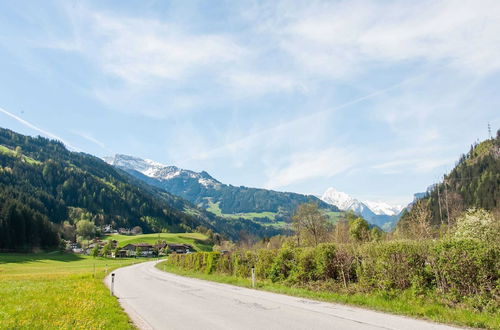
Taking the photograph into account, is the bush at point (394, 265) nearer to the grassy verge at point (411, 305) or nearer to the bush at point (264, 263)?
the grassy verge at point (411, 305)

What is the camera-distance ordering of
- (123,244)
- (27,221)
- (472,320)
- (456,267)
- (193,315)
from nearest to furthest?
(472,320)
(456,267)
(193,315)
(27,221)
(123,244)

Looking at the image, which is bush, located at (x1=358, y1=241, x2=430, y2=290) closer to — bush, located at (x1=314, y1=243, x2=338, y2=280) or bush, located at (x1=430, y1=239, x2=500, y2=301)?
bush, located at (x1=430, y1=239, x2=500, y2=301)

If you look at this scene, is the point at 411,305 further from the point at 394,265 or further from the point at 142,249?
the point at 142,249

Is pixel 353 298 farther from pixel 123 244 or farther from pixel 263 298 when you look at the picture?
pixel 123 244

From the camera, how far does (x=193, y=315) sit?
13461 mm

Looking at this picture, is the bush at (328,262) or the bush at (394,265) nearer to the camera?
the bush at (394,265)

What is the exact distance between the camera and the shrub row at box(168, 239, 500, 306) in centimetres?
1180

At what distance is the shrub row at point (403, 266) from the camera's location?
11805mm

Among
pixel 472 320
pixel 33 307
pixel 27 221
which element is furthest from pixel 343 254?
pixel 27 221

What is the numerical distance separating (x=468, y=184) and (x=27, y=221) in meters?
194

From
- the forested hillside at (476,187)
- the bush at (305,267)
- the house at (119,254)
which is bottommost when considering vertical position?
the house at (119,254)

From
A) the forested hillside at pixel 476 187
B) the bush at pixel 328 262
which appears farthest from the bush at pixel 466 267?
the forested hillside at pixel 476 187

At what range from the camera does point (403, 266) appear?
48.4 ft

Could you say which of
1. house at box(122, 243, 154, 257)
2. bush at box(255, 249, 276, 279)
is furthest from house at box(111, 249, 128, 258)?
bush at box(255, 249, 276, 279)
